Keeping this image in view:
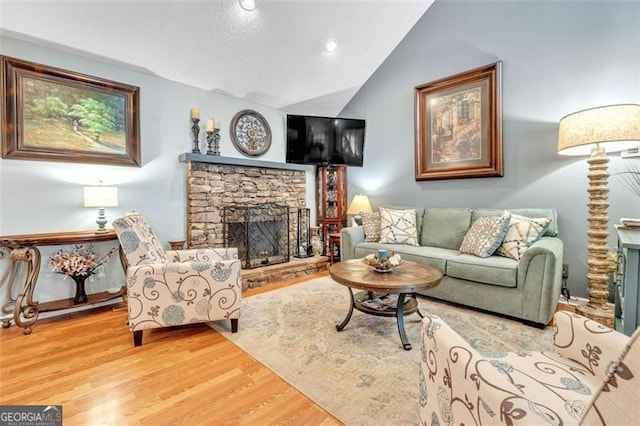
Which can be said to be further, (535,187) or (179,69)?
(179,69)

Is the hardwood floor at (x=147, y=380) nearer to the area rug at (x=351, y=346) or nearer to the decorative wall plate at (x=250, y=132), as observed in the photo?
the area rug at (x=351, y=346)

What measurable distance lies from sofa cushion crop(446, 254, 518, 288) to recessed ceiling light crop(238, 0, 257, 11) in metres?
3.14

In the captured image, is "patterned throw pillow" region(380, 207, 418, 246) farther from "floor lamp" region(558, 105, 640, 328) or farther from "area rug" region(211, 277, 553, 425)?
"floor lamp" region(558, 105, 640, 328)

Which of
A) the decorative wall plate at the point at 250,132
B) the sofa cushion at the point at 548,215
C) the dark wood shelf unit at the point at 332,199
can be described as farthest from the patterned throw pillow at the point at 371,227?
the decorative wall plate at the point at 250,132

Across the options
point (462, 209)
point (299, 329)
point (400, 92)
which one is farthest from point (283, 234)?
point (400, 92)

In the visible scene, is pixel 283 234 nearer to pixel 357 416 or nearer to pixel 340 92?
pixel 340 92

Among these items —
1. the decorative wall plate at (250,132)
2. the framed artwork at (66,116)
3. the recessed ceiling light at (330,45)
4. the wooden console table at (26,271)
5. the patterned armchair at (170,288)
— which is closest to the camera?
the patterned armchair at (170,288)

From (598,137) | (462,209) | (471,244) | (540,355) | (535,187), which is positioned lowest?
(540,355)

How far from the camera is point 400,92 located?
13.6 feet

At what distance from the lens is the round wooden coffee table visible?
188 cm

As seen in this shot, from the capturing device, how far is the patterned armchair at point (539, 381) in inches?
18.6

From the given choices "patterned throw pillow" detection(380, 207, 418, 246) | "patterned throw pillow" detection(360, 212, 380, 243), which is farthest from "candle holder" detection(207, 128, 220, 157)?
Result: "patterned throw pillow" detection(380, 207, 418, 246)

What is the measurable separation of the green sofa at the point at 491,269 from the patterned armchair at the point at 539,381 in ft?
4.61

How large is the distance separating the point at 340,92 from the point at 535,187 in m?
2.88
